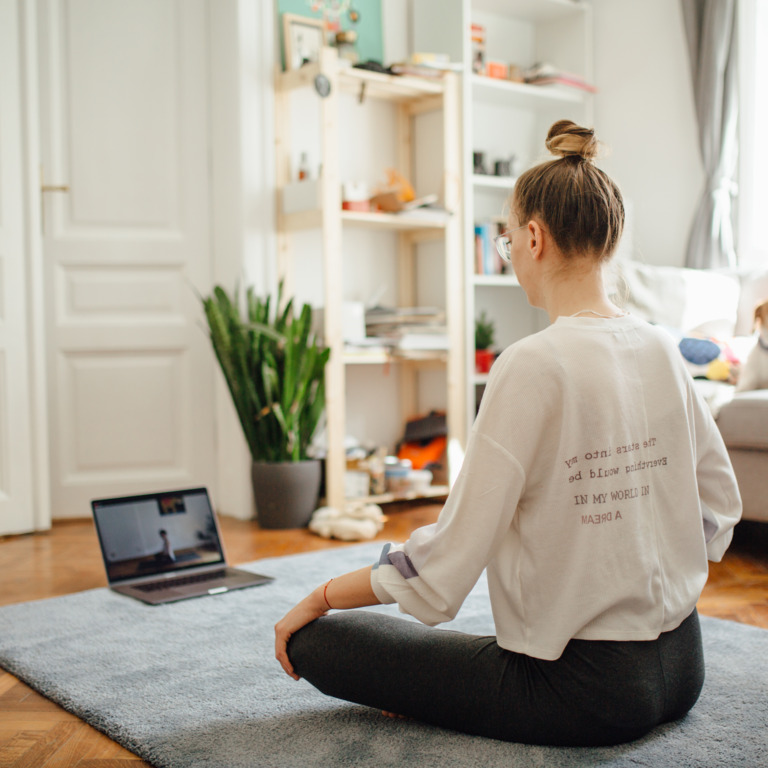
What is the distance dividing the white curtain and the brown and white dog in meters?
0.91

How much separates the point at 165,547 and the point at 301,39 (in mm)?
2229

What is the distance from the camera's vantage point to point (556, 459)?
1.19 meters

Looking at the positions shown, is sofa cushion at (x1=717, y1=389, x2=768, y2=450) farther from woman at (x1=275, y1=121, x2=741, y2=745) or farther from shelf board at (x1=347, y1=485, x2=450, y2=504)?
woman at (x1=275, y1=121, x2=741, y2=745)

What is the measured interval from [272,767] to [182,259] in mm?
2753

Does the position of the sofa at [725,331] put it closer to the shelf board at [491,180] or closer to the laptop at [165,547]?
the shelf board at [491,180]

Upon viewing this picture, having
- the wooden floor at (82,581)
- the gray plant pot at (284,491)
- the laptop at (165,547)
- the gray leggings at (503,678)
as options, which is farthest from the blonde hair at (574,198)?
the gray plant pot at (284,491)

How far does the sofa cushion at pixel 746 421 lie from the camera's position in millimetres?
2711

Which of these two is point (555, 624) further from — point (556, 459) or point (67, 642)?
point (67, 642)

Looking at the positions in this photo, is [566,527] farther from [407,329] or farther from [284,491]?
[407,329]

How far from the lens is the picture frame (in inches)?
145

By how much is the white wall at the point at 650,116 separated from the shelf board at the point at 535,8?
148mm

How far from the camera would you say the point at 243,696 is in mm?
1648

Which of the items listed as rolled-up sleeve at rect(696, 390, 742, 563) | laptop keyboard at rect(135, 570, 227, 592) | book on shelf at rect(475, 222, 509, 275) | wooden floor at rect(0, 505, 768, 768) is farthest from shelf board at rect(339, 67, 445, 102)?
rolled-up sleeve at rect(696, 390, 742, 563)

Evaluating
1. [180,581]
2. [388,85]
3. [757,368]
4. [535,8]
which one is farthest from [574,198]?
Result: [535,8]
